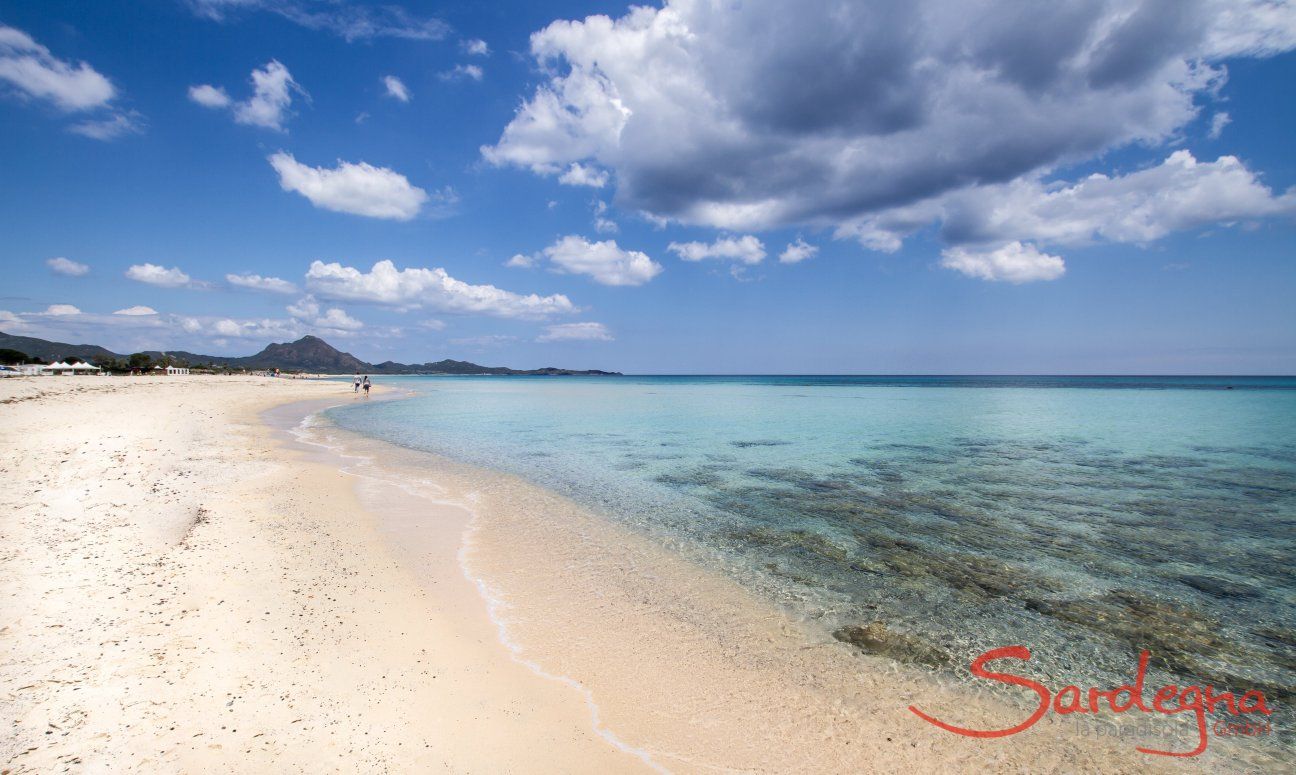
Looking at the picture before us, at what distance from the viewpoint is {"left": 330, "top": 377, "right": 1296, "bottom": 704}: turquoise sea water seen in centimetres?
739

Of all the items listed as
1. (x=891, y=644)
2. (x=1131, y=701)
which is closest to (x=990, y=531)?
(x=1131, y=701)

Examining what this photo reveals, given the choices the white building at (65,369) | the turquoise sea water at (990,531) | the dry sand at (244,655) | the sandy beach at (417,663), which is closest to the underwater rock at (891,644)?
the turquoise sea water at (990,531)

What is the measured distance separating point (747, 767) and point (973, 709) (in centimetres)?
290

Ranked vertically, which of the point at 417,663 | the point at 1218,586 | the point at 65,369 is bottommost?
the point at 1218,586

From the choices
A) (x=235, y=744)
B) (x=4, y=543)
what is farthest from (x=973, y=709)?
(x=4, y=543)

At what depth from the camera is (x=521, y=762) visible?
471 cm

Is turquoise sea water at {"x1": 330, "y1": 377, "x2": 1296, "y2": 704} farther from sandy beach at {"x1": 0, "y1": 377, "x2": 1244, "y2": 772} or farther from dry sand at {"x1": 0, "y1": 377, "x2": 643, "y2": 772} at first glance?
dry sand at {"x1": 0, "y1": 377, "x2": 643, "y2": 772}

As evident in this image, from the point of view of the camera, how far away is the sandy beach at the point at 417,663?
4.73 meters

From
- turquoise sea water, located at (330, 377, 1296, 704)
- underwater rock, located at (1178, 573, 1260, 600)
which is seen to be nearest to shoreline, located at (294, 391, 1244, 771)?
turquoise sea water, located at (330, 377, 1296, 704)

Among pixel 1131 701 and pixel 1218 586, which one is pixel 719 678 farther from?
pixel 1218 586

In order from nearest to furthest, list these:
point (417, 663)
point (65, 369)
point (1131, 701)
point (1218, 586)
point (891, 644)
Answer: point (1131, 701) → point (417, 663) → point (891, 644) → point (1218, 586) → point (65, 369)

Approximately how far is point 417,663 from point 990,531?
41.8 feet

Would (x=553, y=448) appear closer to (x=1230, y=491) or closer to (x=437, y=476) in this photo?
(x=437, y=476)

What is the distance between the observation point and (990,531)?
12289 mm
